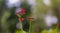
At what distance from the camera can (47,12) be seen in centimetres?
172

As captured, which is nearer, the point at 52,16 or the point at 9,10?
the point at 9,10

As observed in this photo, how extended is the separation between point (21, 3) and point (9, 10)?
146 mm

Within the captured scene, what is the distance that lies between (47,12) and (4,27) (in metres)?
0.50

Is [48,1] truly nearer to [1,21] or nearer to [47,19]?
[47,19]

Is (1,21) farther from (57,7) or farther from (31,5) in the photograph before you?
(57,7)

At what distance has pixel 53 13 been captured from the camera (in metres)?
1.75

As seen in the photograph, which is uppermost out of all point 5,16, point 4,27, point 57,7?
point 57,7

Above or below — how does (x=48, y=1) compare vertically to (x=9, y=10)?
above

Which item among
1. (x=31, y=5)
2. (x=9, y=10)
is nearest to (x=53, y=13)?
(x=31, y=5)

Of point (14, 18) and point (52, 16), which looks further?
point (52, 16)

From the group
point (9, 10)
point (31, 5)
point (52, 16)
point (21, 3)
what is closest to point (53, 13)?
point (52, 16)

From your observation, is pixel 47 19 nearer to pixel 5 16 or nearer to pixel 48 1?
pixel 48 1

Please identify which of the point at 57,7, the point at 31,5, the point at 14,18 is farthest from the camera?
the point at 57,7

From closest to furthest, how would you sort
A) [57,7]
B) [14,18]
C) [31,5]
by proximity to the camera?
[14,18] < [31,5] < [57,7]
